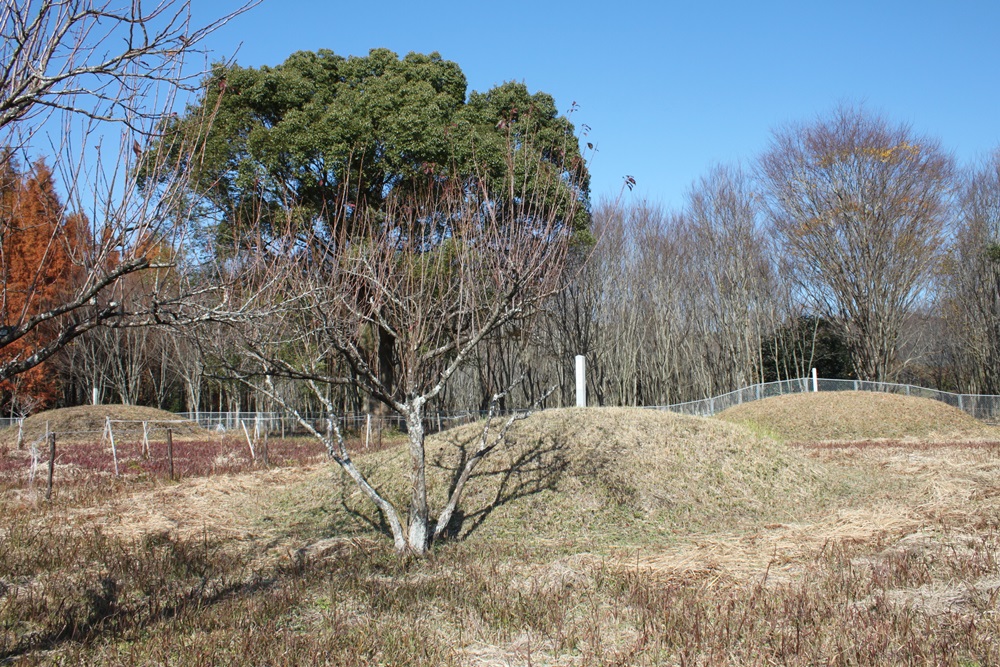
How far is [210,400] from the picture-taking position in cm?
4119

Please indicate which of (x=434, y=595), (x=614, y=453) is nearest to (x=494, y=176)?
(x=614, y=453)

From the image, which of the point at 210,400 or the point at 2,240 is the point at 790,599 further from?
the point at 210,400

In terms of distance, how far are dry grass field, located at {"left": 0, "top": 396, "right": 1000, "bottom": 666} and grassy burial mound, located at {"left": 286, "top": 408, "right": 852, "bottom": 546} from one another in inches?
1.6

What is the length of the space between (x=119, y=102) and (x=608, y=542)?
594cm

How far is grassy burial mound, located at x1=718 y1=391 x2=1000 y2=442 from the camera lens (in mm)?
20342

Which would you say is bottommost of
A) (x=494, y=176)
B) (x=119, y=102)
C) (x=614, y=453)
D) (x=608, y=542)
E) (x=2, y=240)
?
(x=608, y=542)

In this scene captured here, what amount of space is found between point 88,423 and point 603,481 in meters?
21.6

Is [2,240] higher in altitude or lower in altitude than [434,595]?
higher

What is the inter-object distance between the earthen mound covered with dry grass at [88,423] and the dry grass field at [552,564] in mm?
14084

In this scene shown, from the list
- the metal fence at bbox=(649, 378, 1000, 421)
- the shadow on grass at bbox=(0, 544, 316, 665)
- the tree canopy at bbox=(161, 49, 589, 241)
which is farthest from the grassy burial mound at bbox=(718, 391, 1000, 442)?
the shadow on grass at bbox=(0, 544, 316, 665)

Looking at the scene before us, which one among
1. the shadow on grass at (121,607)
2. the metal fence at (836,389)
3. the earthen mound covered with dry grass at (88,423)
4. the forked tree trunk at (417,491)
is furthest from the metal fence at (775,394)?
the shadow on grass at (121,607)

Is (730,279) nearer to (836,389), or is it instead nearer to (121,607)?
(836,389)

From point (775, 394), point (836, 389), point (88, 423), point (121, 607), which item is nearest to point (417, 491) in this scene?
point (121, 607)

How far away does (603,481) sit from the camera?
30.1ft
